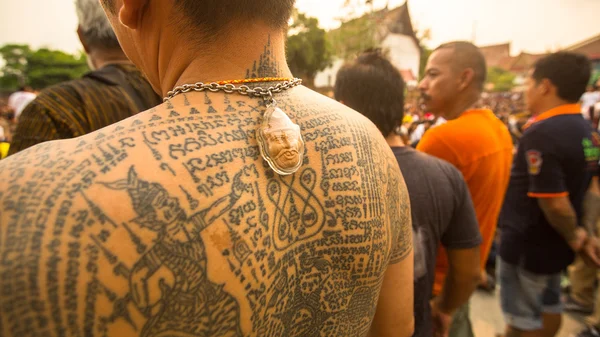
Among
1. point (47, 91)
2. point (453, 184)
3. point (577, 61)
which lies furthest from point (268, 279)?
point (577, 61)

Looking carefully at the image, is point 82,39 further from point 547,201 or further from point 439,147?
point 547,201

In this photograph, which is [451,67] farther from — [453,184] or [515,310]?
[515,310]

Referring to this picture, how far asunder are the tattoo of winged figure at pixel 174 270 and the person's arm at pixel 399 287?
2.14ft

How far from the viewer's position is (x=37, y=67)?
157 ft

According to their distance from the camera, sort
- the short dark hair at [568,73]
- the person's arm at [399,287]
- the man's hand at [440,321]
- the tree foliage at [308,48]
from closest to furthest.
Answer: the person's arm at [399,287] < the man's hand at [440,321] < the short dark hair at [568,73] < the tree foliage at [308,48]

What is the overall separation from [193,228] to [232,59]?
1.51 feet

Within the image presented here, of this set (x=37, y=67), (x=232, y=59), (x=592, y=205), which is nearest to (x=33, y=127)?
(x=232, y=59)

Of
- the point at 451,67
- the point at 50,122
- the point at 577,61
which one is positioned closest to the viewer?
the point at 50,122

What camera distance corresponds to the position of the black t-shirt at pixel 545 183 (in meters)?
2.55

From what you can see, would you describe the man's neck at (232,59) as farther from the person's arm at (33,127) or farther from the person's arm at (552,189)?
the person's arm at (552,189)

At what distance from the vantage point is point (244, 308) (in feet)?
2.53

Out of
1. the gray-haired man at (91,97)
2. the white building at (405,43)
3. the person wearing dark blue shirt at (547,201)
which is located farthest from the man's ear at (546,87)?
the white building at (405,43)

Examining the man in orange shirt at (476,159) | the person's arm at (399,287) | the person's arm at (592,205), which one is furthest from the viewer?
the person's arm at (592,205)

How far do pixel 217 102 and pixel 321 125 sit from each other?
0.29 m
